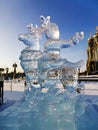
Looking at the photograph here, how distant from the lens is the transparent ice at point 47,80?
21.5 feet

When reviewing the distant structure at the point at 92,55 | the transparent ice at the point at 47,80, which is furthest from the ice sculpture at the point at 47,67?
the distant structure at the point at 92,55

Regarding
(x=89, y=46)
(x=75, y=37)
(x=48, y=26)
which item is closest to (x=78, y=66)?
(x=75, y=37)

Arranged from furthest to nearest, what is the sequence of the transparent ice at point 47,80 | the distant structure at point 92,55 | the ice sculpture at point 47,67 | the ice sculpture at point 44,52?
the distant structure at point 92,55, the ice sculpture at point 44,52, the ice sculpture at point 47,67, the transparent ice at point 47,80

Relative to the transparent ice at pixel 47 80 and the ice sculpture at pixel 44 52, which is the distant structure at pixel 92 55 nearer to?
the transparent ice at pixel 47 80

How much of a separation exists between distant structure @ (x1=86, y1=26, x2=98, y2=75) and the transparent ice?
4258 centimetres

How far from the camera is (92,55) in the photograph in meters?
58.2

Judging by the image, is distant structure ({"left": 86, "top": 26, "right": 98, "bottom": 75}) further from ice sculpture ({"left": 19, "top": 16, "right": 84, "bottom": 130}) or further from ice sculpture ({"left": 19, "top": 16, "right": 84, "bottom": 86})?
ice sculpture ({"left": 19, "top": 16, "right": 84, "bottom": 86})

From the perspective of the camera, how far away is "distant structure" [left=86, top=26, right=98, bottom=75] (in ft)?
175

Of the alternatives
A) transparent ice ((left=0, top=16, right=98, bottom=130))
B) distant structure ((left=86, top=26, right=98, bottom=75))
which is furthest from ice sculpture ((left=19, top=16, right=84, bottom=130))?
distant structure ((left=86, top=26, right=98, bottom=75))

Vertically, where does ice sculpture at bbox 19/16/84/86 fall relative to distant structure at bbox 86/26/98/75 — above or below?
below

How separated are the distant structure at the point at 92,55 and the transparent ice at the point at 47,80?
42.6 metres

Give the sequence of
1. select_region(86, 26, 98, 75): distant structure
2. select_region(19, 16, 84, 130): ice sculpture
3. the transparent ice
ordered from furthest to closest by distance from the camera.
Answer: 1. select_region(86, 26, 98, 75): distant structure
2. select_region(19, 16, 84, 130): ice sculpture
3. the transparent ice

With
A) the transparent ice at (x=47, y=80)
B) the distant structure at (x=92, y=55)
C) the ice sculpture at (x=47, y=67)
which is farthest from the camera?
the distant structure at (x=92, y=55)

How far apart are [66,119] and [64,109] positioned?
1321 millimetres
